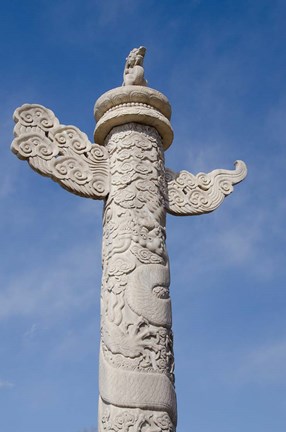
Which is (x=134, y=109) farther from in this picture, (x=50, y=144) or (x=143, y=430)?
(x=143, y=430)

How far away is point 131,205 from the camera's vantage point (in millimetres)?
5613

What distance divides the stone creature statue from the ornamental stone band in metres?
0.01

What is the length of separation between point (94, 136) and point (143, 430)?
3.04 meters

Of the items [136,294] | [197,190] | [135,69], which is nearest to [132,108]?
[135,69]

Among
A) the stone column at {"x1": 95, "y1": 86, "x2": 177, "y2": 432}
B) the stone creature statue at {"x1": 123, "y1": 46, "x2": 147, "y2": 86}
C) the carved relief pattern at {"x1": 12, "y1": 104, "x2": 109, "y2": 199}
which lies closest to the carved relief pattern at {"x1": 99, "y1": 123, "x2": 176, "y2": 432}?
the stone column at {"x1": 95, "y1": 86, "x2": 177, "y2": 432}

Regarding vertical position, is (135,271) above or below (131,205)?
below

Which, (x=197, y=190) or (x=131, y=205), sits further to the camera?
(x=197, y=190)

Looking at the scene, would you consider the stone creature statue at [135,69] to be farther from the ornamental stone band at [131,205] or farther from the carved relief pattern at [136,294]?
the carved relief pattern at [136,294]

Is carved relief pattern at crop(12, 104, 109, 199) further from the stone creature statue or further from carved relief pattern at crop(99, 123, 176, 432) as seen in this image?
the stone creature statue

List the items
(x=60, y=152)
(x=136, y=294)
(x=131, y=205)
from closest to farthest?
(x=136, y=294) < (x=131, y=205) < (x=60, y=152)

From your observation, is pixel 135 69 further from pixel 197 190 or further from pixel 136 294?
pixel 136 294

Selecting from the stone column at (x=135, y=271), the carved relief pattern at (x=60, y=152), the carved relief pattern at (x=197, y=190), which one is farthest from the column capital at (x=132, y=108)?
the carved relief pattern at (x=197, y=190)

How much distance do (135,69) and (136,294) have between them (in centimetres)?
252

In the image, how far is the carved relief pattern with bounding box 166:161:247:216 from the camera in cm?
615
